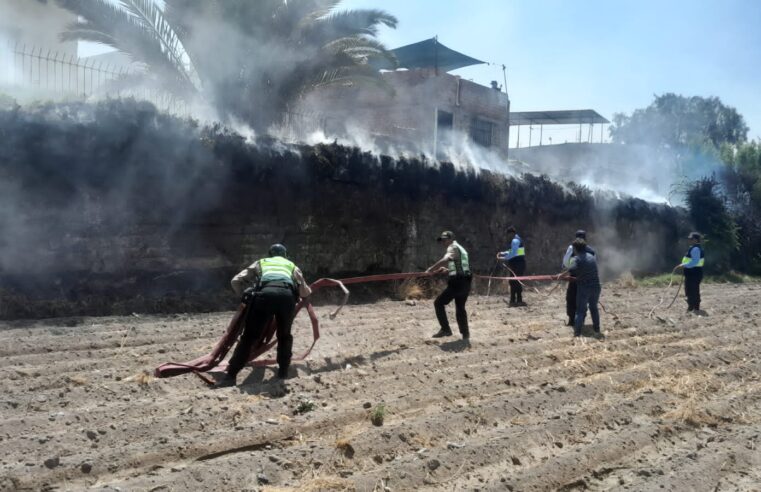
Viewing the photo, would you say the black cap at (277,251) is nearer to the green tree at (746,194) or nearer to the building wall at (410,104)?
the building wall at (410,104)

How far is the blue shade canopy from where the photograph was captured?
2627 centimetres

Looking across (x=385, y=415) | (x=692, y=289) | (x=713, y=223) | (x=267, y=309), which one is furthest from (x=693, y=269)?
(x=713, y=223)

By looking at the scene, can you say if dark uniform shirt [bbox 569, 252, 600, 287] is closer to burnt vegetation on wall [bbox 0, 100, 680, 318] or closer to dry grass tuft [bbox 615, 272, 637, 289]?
burnt vegetation on wall [bbox 0, 100, 680, 318]

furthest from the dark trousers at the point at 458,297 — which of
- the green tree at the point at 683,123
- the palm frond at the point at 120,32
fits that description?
the green tree at the point at 683,123

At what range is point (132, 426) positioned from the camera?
5297mm

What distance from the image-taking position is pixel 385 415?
5969 mm

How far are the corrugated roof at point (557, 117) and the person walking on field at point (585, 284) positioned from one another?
79.0 ft

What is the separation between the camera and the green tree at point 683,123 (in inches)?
2112

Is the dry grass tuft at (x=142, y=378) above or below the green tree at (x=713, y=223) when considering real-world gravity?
below

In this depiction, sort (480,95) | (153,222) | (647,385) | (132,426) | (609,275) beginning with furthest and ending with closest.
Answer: (480,95) → (609,275) → (153,222) → (647,385) → (132,426)

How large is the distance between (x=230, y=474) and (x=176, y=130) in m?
8.44

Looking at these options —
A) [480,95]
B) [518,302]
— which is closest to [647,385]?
[518,302]

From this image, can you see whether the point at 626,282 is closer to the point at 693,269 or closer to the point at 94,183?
the point at 693,269

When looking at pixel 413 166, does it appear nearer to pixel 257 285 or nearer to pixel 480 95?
pixel 257 285
